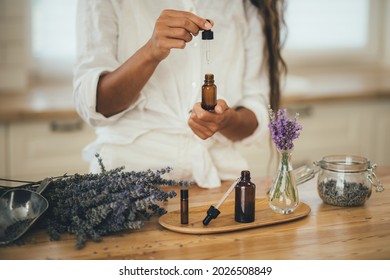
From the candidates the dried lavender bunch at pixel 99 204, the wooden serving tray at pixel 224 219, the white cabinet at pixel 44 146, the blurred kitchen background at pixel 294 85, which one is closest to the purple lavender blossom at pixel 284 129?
the wooden serving tray at pixel 224 219

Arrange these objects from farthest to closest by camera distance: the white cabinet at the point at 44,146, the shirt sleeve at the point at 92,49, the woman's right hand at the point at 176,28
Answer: the white cabinet at the point at 44,146
the shirt sleeve at the point at 92,49
the woman's right hand at the point at 176,28

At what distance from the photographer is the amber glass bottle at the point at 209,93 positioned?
4.14ft

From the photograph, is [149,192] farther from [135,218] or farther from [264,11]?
[264,11]

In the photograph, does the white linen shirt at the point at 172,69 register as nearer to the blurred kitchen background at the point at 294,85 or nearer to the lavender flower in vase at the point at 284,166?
the lavender flower in vase at the point at 284,166

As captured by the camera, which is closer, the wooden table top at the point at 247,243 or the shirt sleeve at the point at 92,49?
the wooden table top at the point at 247,243

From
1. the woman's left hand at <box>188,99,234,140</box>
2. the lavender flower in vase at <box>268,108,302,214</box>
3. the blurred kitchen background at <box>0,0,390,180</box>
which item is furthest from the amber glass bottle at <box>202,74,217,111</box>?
the blurred kitchen background at <box>0,0,390,180</box>

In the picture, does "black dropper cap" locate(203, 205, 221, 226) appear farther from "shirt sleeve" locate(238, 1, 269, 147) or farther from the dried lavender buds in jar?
"shirt sleeve" locate(238, 1, 269, 147)

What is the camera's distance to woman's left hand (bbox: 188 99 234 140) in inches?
52.2

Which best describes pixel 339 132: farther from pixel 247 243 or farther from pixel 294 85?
pixel 247 243

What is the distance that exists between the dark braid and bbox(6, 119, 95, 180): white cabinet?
1025 mm

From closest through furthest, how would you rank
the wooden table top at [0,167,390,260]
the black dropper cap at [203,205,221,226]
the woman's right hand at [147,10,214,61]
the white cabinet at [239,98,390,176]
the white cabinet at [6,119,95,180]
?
the wooden table top at [0,167,390,260]
the black dropper cap at [203,205,221,226]
the woman's right hand at [147,10,214,61]
the white cabinet at [6,119,95,180]
the white cabinet at [239,98,390,176]

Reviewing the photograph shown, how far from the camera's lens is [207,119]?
4.39ft

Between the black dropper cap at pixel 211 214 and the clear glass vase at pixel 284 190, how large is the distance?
0.14 metres
